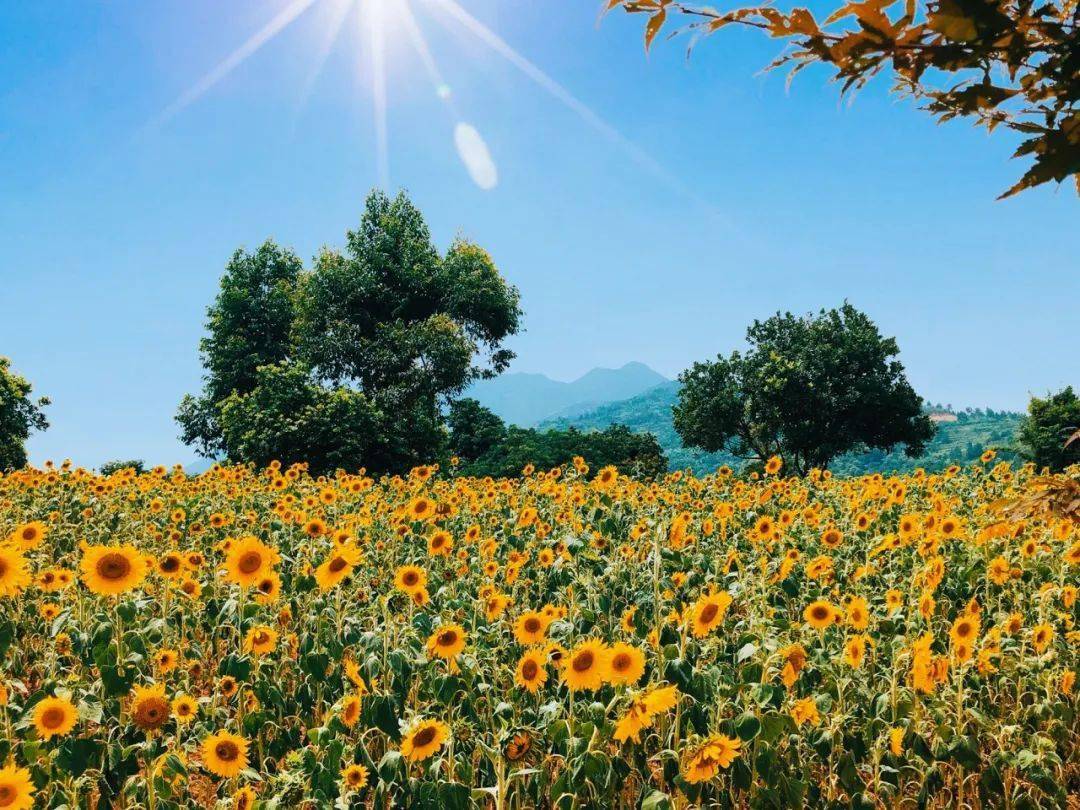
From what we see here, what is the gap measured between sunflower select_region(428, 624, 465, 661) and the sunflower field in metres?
0.01

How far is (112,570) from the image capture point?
395 cm

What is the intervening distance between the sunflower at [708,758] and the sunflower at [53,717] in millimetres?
2575

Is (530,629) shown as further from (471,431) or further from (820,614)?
(471,431)

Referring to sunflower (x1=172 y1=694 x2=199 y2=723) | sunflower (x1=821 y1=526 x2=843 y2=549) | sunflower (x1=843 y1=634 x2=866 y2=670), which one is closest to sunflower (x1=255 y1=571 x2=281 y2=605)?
sunflower (x1=172 y1=694 x2=199 y2=723)

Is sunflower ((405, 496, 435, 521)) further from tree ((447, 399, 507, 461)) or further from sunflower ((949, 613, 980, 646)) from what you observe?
tree ((447, 399, 507, 461))

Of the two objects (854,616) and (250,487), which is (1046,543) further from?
(250,487)

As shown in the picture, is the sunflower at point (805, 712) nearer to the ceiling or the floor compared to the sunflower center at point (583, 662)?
nearer to the floor

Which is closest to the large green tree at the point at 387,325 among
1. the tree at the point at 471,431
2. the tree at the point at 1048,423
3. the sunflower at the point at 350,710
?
the tree at the point at 471,431

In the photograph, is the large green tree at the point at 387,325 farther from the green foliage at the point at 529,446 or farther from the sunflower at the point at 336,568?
the sunflower at the point at 336,568

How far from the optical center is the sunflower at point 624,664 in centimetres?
302

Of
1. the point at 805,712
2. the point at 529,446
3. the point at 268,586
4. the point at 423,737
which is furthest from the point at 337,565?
the point at 529,446

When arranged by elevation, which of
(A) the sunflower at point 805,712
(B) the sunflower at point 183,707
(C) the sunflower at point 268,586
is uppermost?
(C) the sunflower at point 268,586

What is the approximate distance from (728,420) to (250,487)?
1561 inches

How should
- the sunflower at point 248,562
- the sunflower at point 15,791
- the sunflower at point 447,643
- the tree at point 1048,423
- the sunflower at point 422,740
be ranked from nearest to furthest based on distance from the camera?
1. the sunflower at point 15,791
2. the sunflower at point 422,740
3. the sunflower at point 447,643
4. the sunflower at point 248,562
5. the tree at point 1048,423
